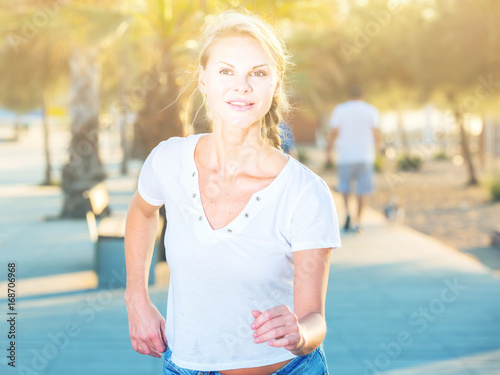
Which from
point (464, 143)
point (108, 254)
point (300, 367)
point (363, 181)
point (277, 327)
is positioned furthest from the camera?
point (464, 143)

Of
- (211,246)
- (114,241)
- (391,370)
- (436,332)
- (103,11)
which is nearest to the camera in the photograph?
(211,246)

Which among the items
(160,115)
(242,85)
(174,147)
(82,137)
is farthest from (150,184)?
(82,137)

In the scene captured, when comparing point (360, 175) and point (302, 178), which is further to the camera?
point (360, 175)

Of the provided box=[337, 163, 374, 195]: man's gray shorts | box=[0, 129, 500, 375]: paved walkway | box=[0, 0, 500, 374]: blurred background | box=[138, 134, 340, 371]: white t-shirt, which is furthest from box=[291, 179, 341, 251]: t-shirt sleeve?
box=[337, 163, 374, 195]: man's gray shorts

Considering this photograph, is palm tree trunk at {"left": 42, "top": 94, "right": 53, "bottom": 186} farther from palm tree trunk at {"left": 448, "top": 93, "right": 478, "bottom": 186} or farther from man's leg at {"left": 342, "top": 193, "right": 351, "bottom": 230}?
palm tree trunk at {"left": 448, "top": 93, "right": 478, "bottom": 186}

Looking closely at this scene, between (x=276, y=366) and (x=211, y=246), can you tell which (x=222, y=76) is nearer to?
(x=211, y=246)

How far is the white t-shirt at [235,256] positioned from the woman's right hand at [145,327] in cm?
7

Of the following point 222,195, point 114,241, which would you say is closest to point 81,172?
point 114,241

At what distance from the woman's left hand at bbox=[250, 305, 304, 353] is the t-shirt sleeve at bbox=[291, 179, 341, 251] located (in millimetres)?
238

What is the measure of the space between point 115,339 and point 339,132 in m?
5.87

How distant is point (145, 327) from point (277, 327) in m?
0.56

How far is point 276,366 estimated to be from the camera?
1.85m

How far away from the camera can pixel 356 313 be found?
609 cm

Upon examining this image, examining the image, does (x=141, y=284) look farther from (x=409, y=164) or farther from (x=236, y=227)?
(x=409, y=164)
